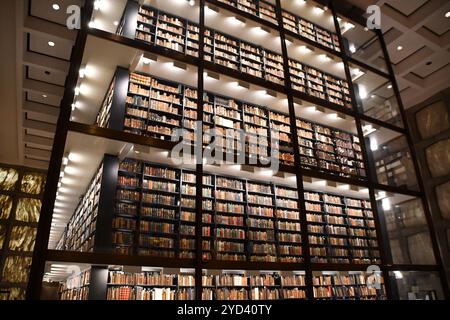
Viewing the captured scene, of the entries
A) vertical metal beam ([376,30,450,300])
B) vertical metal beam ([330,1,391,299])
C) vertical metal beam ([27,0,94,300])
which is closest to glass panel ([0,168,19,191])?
vertical metal beam ([27,0,94,300])

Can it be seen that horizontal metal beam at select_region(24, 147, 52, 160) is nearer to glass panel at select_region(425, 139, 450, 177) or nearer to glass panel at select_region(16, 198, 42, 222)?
glass panel at select_region(16, 198, 42, 222)

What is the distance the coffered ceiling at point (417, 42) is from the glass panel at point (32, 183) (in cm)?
934

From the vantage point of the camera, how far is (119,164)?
167 inches

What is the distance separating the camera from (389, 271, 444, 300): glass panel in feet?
17.1

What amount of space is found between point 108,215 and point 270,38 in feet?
13.4

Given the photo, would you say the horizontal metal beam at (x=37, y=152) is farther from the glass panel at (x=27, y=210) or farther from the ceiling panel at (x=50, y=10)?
the ceiling panel at (x=50, y=10)

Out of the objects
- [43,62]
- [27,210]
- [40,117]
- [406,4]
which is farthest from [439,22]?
[27,210]

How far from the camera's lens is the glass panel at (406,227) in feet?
17.9

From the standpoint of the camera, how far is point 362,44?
692cm

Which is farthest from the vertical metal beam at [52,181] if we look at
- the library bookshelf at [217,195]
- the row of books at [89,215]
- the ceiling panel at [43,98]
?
the ceiling panel at [43,98]

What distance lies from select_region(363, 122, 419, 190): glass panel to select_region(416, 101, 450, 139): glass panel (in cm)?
275

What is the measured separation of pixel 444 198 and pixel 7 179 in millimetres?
11538

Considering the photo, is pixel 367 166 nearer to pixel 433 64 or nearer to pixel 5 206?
pixel 433 64

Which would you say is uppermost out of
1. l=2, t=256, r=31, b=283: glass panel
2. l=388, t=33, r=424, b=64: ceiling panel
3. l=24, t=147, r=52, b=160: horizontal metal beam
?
l=388, t=33, r=424, b=64: ceiling panel
